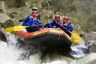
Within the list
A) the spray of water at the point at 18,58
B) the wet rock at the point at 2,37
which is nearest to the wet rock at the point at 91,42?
the spray of water at the point at 18,58

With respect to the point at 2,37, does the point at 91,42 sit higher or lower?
lower

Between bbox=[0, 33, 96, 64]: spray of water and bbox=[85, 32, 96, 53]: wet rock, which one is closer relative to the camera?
bbox=[0, 33, 96, 64]: spray of water

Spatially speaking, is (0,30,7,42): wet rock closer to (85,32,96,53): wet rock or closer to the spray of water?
the spray of water

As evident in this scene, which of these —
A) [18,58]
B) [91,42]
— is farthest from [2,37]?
[91,42]

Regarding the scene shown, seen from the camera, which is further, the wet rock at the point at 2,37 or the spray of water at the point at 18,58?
the wet rock at the point at 2,37

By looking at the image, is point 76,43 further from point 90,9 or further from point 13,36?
point 90,9

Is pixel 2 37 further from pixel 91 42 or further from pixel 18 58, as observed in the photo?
pixel 91 42

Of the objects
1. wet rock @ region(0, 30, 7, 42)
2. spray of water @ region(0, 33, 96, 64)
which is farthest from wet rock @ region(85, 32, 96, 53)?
wet rock @ region(0, 30, 7, 42)

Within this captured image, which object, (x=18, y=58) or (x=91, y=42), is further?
(x=91, y=42)

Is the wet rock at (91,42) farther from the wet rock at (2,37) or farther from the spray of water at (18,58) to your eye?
the wet rock at (2,37)

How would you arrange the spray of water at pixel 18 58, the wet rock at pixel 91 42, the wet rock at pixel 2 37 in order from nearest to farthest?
the spray of water at pixel 18 58 → the wet rock at pixel 91 42 → the wet rock at pixel 2 37

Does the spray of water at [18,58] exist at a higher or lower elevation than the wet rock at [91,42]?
higher

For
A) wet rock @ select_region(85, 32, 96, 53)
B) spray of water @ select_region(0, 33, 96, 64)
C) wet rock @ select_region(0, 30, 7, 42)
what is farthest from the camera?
wet rock @ select_region(0, 30, 7, 42)

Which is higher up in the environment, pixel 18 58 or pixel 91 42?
pixel 18 58
